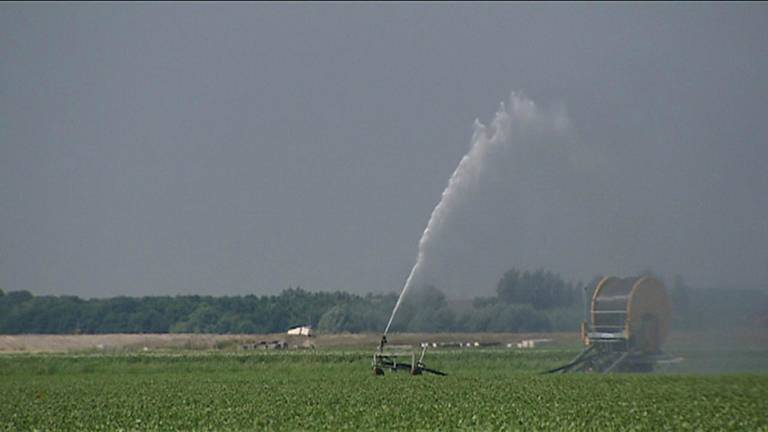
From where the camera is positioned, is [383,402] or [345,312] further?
[345,312]

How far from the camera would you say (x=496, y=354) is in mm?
61938

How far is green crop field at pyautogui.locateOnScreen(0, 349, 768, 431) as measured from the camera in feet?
91.5

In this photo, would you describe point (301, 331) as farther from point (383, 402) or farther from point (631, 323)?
point (383, 402)

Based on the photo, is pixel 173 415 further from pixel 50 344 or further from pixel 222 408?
pixel 50 344

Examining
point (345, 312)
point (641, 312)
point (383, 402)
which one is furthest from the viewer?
point (345, 312)

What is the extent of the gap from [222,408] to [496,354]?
31.8m

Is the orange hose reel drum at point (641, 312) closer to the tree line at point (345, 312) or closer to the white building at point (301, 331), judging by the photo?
the tree line at point (345, 312)

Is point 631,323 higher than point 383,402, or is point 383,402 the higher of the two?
point 631,323

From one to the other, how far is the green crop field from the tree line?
3725 millimetres

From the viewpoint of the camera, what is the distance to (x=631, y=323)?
49.8 metres

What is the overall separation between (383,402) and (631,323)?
2012 centimetres

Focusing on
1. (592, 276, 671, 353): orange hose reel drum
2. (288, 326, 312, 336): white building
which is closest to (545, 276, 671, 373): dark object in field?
(592, 276, 671, 353): orange hose reel drum

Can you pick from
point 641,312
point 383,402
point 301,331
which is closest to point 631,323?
point 641,312

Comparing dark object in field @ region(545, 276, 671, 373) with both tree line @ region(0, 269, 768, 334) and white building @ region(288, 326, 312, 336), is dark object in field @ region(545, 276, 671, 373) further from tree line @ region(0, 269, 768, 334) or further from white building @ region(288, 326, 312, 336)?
white building @ region(288, 326, 312, 336)
